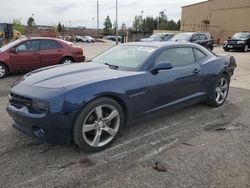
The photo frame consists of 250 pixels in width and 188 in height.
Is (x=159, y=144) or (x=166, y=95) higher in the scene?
(x=166, y=95)

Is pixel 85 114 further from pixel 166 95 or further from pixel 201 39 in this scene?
pixel 201 39

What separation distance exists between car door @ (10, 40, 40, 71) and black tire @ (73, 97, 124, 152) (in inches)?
255

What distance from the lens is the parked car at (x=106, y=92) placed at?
326cm

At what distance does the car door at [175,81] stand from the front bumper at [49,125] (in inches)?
52.5

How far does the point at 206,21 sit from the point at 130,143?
39.8 m

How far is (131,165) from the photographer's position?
3301mm

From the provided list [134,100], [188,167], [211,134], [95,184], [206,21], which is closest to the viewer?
[95,184]

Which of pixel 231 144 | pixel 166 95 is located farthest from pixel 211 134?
pixel 166 95

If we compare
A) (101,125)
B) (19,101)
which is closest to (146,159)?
(101,125)

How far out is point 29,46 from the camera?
9.34m

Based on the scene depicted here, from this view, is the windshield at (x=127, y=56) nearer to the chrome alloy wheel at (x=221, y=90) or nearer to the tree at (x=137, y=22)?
the chrome alloy wheel at (x=221, y=90)

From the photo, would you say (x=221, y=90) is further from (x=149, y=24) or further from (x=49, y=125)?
(x=149, y=24)

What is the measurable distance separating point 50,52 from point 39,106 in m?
6.79

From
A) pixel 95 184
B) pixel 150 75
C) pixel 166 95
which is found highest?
pixel 150 75
